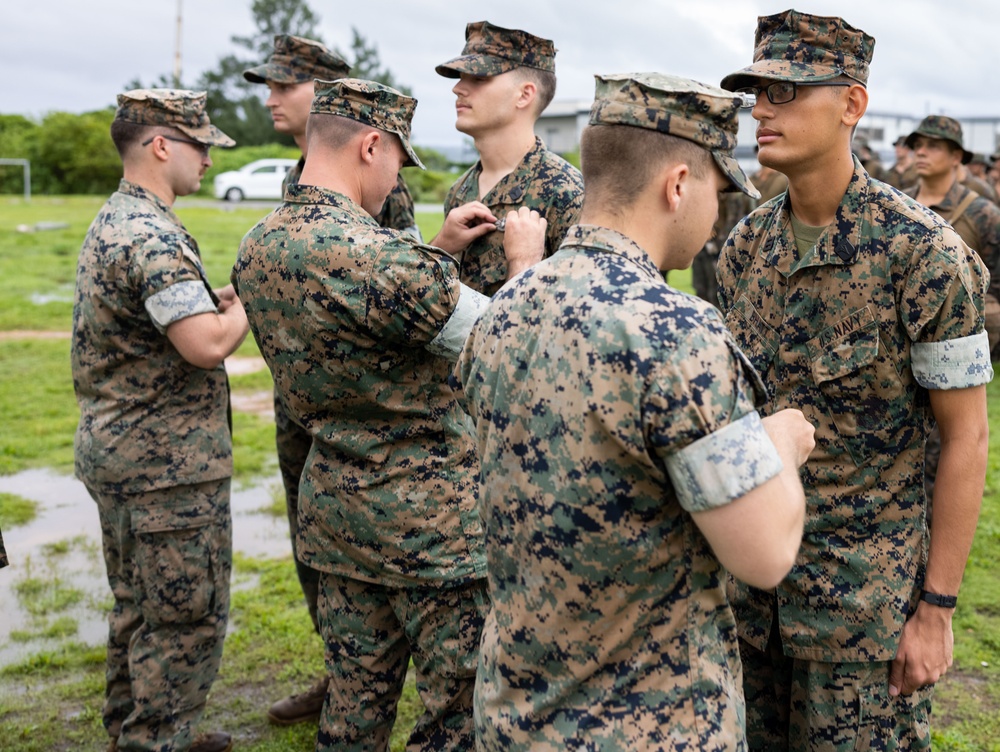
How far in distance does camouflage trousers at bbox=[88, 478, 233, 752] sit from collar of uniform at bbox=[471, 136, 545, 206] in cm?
160

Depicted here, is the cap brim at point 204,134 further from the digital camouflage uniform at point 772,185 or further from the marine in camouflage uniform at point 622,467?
the digital camouflage uniform at point 772,185

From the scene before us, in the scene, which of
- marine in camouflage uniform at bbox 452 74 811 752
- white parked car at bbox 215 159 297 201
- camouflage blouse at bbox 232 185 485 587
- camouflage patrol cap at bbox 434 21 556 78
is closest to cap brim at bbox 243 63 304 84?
camouflage patrol cap at bbox 434 21 556 78

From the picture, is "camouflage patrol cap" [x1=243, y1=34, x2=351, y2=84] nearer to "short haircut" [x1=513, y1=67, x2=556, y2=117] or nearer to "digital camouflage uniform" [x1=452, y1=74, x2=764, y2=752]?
"short haircut" [x1=513, y1=67, x2=556, y2=117]

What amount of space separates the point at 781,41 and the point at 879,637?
1.71 metres

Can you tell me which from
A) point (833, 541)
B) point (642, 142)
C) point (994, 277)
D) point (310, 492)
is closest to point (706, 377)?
point (642, 142)

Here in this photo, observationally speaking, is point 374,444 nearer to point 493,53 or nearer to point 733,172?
point 733,172

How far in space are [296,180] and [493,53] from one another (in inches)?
42.9

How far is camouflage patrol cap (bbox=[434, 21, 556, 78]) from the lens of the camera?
405cm

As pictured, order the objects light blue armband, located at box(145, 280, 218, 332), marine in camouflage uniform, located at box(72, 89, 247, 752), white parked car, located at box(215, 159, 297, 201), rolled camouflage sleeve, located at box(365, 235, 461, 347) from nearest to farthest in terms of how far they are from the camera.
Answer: rolled camouflage sleeve, located at box(365, 235, 461, 347), light blue armband, located at box(145, 280, 218, 332), marine in camouflage uniform, located at box(72, 89, 247, 752), white parked car, located at box(215, 159, 297, 201)

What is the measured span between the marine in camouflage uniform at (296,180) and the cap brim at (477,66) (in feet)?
2.41

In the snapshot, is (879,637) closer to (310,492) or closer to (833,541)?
(833,541)

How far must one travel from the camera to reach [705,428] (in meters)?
1.84

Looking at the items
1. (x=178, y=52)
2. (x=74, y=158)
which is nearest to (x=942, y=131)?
(x=74, y=158)

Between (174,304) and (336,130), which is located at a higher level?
(336,130)
